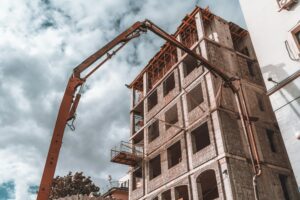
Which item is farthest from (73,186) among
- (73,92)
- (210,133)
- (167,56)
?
(73,92)

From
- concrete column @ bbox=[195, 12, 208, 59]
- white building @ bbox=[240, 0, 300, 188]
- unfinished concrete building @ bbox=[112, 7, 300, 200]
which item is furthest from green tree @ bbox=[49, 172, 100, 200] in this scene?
white building @ bbox=[240, 0, 300, 188]

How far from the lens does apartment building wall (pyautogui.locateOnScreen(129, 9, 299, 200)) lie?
688 inches

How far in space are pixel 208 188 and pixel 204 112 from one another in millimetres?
6406

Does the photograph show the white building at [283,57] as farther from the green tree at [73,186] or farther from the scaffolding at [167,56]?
the green tree at [73,186]

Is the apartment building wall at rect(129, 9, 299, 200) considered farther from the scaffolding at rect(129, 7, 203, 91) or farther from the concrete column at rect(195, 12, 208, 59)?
the scaffolding at rect(129, 7, 203, 91)

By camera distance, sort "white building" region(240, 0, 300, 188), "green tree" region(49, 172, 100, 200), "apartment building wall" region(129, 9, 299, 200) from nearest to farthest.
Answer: "white building" region(240, 0, 300, 188) < "apartment building wall" region(129, 9, 299, 200) < "green tree" region(49, 172, 100, 200)

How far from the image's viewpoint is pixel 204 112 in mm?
20125

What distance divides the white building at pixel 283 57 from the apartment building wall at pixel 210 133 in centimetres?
335

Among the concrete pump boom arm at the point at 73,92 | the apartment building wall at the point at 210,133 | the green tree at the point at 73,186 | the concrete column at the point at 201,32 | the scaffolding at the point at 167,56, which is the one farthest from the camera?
the green tree at the point at 73,186

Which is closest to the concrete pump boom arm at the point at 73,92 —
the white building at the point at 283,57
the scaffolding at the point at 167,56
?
the white building at the point at 283,57

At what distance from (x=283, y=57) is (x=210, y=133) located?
663 centimetres

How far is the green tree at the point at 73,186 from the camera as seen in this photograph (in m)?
37.2

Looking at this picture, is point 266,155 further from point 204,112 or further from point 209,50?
point 209,50

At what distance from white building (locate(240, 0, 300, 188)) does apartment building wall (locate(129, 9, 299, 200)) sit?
3347 millimetres
